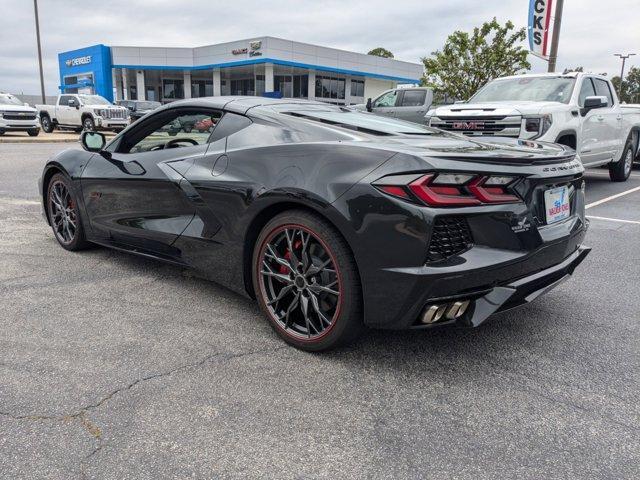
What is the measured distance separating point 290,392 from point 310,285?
0.58m

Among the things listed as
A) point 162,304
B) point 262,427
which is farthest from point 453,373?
point 162,304

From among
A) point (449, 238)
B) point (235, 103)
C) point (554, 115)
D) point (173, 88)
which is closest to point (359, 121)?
point (235, 103)

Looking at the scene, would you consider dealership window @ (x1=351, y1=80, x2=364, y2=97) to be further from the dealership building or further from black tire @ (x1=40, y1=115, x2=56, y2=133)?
black tire @ (x1=40, y1=115, x2=56, y2=133)

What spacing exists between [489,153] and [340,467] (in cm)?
162

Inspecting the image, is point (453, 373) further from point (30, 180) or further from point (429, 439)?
point (30, 180)

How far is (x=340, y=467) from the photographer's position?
1.96 meters

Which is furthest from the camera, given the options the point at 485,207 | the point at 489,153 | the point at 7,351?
the point at 7,351

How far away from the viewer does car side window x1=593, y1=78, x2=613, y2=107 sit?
30.4 ft

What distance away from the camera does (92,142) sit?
438 centimetres

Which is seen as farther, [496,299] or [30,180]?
[30,180]

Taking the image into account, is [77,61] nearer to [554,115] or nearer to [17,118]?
[17,118]

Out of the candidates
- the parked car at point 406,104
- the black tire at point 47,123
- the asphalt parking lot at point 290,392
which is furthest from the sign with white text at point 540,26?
the black tire at point 47,123

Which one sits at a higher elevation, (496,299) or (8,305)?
(496,299)

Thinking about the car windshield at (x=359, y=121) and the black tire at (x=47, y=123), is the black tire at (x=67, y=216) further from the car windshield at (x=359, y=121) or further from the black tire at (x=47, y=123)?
the black tire at (x=47, y=123)
